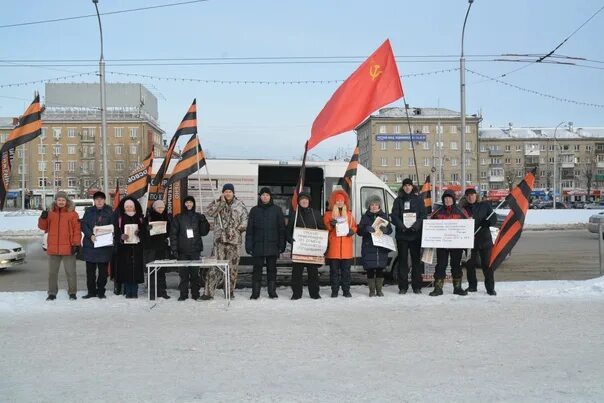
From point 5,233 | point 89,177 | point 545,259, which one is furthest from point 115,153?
point 545,259

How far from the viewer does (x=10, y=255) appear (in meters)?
13.9

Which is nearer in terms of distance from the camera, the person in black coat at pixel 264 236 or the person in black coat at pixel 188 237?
the person in black coat at pixel 264 236

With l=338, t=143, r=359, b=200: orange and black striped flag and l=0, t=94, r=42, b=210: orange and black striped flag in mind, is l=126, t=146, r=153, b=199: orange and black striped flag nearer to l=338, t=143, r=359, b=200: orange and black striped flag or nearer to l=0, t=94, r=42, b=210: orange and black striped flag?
l=0, t=94, r=42, b=210: orange and black striped flag

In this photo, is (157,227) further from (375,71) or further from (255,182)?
(375,71)

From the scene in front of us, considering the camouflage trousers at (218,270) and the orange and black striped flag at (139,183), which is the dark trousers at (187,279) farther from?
the orange and black striped flag at (139,183)

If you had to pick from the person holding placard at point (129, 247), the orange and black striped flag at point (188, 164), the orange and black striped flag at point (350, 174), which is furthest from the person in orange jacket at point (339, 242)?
the person holding placard at point (129, 247)

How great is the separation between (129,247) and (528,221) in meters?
31.2

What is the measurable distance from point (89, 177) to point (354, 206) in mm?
81015

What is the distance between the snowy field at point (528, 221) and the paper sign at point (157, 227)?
23.0m

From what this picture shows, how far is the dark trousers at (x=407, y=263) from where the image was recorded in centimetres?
960

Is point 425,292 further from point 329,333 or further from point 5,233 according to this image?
point 5,233

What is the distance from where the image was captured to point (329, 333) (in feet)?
22.7

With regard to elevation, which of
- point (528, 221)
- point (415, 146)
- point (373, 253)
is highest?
point (415, 146)

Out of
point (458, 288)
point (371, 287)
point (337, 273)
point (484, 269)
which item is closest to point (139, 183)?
point (337, 273)
